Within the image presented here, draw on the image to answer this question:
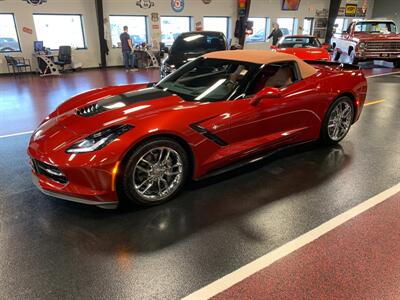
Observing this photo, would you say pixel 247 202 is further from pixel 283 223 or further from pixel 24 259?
pixel 24 259

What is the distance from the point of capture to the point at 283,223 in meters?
2.62

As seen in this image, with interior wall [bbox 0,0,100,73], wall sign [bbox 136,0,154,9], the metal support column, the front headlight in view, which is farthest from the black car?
wall sign [bbox 136,0,154,9]

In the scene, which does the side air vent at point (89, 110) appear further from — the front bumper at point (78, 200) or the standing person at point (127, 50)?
the standing person at point (127, 50)

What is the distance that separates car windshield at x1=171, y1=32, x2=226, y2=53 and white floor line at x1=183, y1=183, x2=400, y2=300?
232 inches

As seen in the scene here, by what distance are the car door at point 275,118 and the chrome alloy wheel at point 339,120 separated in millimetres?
315

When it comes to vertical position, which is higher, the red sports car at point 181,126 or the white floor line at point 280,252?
the red sports car at point 181,126

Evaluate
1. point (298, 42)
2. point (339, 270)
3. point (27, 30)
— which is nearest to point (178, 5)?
point (27, 30)

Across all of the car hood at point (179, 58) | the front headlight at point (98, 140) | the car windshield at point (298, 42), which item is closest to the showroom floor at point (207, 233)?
the front headlight at point (98, 140)

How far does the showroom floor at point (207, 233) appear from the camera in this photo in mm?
2025

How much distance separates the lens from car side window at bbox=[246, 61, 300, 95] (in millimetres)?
3293

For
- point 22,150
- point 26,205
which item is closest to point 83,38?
point 22,150

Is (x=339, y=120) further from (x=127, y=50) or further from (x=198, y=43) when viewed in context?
(x=127, y=50)

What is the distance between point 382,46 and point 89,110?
37.9ft

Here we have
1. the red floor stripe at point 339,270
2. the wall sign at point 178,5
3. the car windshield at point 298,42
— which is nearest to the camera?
the red floor stripe at point 339,270
